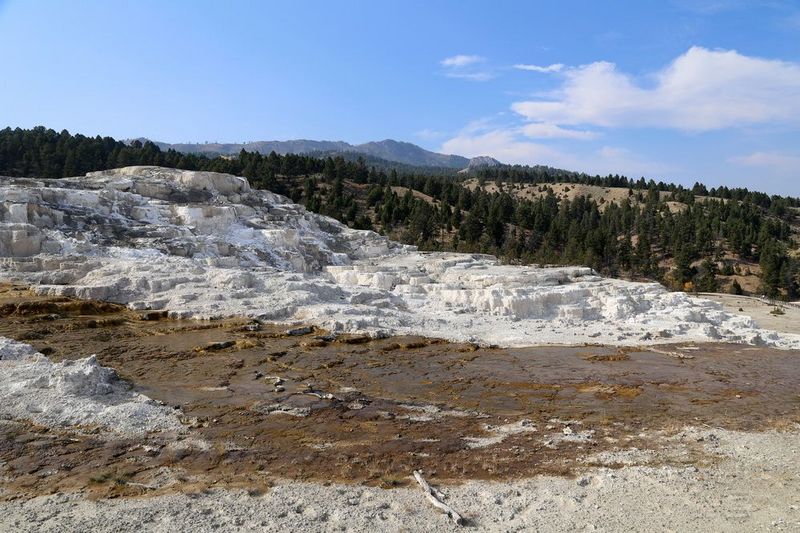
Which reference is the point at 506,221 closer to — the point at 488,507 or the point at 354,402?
the point at 354,402

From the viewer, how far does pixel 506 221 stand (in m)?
58.6

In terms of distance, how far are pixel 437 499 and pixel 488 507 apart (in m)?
0.67

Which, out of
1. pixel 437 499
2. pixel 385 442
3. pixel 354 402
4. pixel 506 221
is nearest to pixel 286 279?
pixel 354 402

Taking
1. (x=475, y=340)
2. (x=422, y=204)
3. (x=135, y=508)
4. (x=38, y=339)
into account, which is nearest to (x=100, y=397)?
(x=135, y=508)

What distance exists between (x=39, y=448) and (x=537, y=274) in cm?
2068

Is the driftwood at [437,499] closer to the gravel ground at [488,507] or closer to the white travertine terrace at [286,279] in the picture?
the gravel ground at [488,507]

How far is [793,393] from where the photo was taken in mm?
12914

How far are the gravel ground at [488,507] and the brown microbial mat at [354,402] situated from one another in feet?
1.36

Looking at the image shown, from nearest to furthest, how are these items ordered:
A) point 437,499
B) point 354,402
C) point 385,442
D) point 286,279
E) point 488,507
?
1. point 488,507
2. point 437,499
3. point 385,442
4. point 354,402
5. point 286,279

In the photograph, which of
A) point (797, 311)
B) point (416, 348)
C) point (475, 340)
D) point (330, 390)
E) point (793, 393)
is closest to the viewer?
point (330, 390)

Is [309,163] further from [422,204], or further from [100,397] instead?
[100,397]

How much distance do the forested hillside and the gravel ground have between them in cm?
3342

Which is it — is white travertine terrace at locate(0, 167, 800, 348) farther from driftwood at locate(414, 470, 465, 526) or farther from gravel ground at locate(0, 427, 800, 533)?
driftwood at locate(414, 470, 465, 526)

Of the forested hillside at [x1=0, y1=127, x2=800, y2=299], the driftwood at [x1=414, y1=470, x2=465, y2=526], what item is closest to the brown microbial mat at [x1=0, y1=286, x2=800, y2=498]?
the driftwood at [x1=414, y1=470, x2=465, y2=526]
